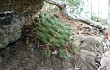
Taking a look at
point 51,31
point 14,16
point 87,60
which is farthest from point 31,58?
point 87,60

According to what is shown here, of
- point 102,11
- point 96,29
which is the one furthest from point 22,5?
point 102,11

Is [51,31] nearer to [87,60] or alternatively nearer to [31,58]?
[31,58]

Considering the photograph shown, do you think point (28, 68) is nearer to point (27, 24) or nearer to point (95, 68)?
point (27, 24)

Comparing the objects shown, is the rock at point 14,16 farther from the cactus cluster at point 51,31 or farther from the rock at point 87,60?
the rock at point 87,60

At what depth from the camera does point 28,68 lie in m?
2.75

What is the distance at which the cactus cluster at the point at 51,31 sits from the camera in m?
2.81

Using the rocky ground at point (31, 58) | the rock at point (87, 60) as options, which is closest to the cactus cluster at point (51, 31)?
the rocky ground at point (31, 58)

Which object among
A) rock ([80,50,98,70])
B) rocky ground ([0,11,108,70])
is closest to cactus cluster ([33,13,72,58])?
rocky ground ([0,11,108,70])

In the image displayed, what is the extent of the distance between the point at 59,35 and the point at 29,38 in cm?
33

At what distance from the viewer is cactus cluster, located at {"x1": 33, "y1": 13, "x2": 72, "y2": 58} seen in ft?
9.21

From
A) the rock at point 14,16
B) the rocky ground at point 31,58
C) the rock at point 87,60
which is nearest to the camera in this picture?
the rock at point 14,16

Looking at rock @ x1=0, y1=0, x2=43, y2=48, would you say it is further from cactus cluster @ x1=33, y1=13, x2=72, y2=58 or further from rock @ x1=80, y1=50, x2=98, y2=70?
rock @ x1=80, y1=50, x2=98, y2=70

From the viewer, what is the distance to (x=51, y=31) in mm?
2820

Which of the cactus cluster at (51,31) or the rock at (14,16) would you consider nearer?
the rock at (14,16)
